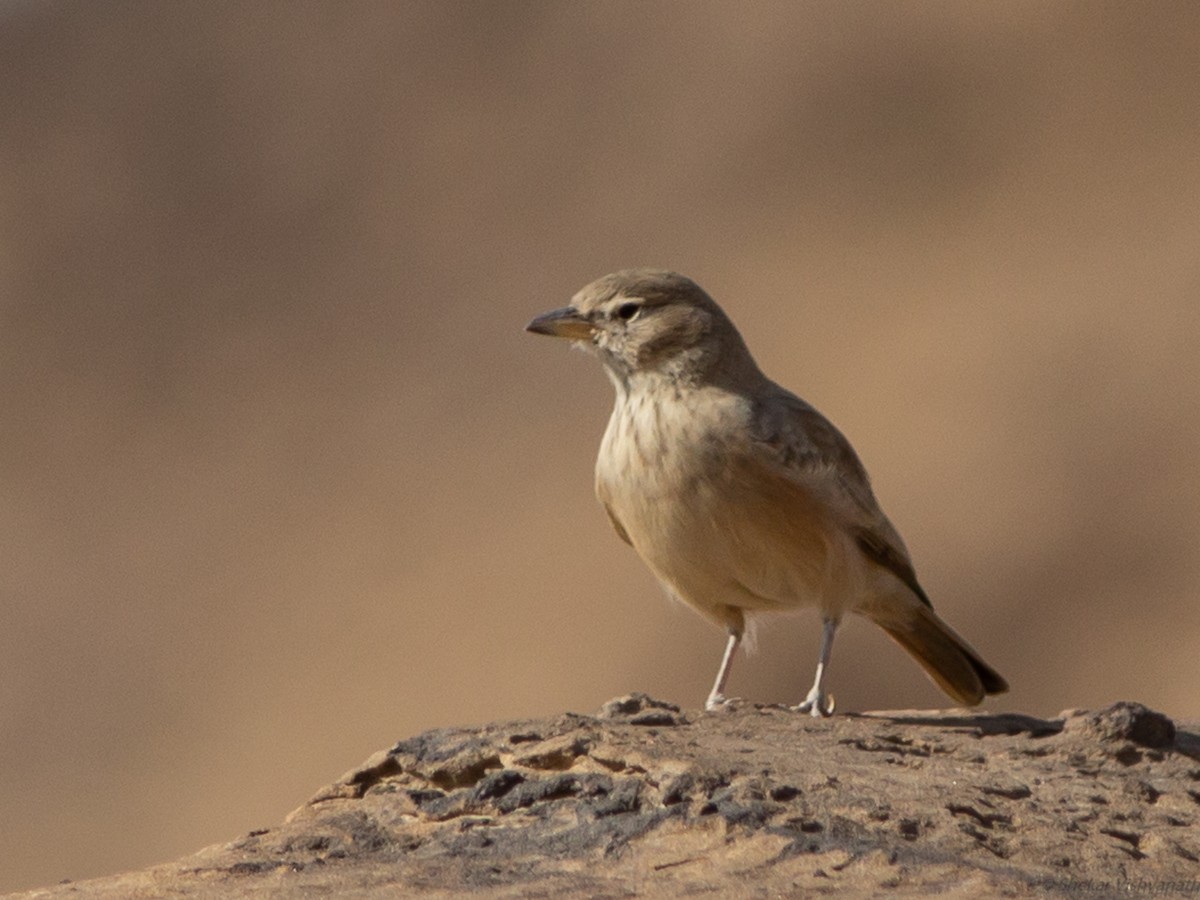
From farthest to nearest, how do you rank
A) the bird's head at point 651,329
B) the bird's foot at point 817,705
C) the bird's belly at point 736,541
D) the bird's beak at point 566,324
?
the bird's beak at point 566,324, the bird's head at point 651,329, the bird's belly at point 736,541, the bird's foot at point 817,705

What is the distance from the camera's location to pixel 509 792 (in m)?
4.78

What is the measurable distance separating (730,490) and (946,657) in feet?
4.82

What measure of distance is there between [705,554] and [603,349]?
3.55ft

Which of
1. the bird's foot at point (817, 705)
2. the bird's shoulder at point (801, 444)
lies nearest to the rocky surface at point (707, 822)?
the bird's foot at point (817, 705)

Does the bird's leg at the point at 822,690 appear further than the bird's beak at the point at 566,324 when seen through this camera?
No

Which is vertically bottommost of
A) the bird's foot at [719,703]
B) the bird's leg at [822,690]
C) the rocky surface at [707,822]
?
the rocky surface at [707,822]

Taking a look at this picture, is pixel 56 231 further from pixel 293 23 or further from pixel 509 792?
pixel 509 792

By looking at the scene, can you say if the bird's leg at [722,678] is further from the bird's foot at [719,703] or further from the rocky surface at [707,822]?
the rocky surface at [707,822]

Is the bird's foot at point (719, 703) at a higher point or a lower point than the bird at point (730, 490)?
lower

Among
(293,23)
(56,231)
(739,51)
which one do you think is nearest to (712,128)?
(739,51)

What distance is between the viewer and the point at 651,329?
7445mm

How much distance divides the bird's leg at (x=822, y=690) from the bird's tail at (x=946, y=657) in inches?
22.5

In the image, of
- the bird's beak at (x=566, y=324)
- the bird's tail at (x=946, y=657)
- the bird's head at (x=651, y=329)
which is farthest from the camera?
the bird's tail at (x=946, y=657)

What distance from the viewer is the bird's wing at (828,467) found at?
22.7 feet
